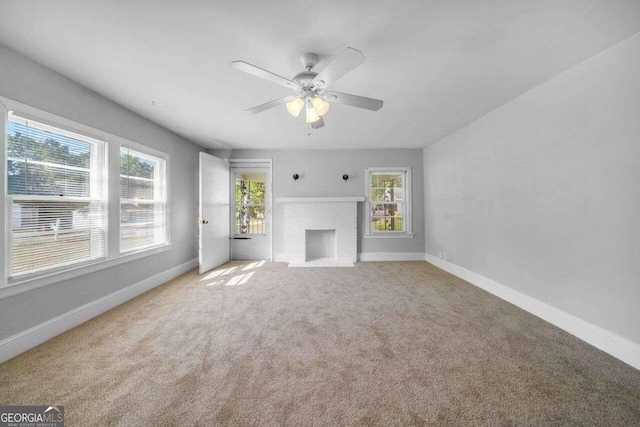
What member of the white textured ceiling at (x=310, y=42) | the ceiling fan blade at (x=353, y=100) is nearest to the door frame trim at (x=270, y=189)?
the white textured ceiling at (x=310, y=42)

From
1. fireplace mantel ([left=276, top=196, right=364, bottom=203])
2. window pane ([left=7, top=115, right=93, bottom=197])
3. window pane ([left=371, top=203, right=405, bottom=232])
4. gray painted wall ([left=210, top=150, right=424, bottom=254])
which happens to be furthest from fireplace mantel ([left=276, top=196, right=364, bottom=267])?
window pane ([left=7, top=115, right=93, bottom=197])

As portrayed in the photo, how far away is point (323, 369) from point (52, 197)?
2806mm

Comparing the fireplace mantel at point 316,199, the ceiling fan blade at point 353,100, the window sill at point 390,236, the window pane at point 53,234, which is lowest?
the window sill at point 390,236

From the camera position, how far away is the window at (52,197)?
193 centimetres

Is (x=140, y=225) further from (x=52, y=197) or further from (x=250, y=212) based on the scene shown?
(x=250, y=212)

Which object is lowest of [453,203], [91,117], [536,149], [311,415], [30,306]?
[311,415]

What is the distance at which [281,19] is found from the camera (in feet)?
5.09

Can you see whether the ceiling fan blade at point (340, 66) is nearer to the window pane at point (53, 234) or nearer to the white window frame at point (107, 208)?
the white window frame at point (107, 208)

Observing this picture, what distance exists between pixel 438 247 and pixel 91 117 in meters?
5.36

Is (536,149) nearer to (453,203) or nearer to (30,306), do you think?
(453,203)

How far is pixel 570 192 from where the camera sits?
2.16 m

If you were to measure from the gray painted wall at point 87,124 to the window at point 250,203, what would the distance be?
1.13 meters

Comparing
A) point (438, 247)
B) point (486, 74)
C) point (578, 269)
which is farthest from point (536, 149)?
point (438, 247)

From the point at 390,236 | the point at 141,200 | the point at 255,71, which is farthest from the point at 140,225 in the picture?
the point at 390,236
